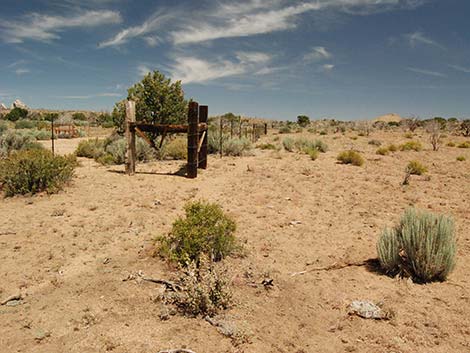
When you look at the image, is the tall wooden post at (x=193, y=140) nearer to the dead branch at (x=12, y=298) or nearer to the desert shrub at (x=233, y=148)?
the desert shrub at (x=233, y=148)

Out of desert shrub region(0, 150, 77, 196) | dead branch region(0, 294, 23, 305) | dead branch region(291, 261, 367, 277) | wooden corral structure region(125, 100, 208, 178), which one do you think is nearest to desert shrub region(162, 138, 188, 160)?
wooden corral structure region(125, 100, 208, 178)

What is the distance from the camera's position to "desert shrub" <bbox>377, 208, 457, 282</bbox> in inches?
183

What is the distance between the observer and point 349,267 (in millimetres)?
5160

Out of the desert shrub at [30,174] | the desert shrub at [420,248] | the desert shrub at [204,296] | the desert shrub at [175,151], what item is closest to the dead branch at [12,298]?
the desert shrub at [204,296]

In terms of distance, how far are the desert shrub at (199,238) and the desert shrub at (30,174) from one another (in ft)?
14.6

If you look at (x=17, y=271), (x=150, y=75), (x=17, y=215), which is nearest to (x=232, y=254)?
(x=17, y=271)

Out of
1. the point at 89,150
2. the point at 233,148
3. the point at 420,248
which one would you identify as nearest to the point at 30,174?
the point at 89,150

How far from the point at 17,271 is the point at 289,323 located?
12.0 ft

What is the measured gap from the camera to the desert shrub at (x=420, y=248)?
4.64m

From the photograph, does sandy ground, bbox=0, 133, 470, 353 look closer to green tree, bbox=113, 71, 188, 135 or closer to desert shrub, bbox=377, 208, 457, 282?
desert shrub, bbox=377, 208, 457, 282

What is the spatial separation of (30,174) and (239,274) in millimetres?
6046

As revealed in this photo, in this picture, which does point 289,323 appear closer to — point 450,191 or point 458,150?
point 450,191

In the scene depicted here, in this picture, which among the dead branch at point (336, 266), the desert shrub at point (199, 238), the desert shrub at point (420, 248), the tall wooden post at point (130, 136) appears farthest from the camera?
the tall wooden post at point (130, 136)

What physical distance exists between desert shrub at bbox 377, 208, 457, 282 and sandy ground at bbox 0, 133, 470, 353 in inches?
8.1
